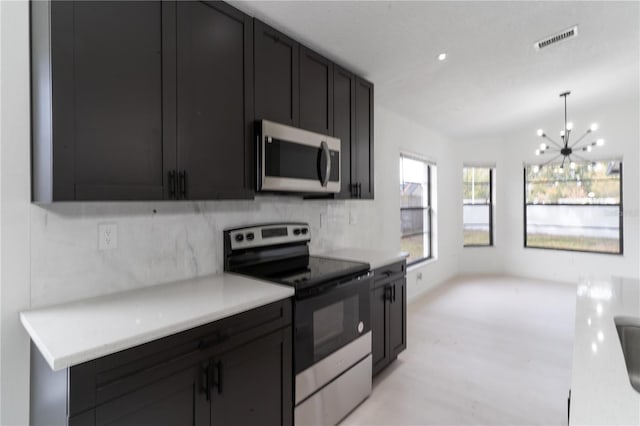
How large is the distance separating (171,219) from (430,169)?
179 inches

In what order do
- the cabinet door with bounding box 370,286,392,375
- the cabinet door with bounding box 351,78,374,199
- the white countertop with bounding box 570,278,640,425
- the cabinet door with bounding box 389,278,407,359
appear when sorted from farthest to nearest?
the cabinet door with bounding box 351,78,374,199 → the cabinet door with bounding box 389,278,407,359 → the cabinet door with bounding box 370,286,392,375 → the white countertop with bounding box 570,278,640,425

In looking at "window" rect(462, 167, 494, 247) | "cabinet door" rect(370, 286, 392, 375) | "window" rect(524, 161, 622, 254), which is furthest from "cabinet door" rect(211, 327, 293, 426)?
"window" rect(524, 161, 622, 254)

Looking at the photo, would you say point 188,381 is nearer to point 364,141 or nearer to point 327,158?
point 327,158

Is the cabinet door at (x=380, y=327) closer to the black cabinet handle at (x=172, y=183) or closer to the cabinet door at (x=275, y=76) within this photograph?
the cabinet door at (x=275, y=76)

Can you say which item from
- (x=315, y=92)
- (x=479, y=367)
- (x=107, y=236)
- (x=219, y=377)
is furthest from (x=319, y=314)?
(x=479, y=367)

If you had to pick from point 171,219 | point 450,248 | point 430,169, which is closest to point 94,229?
point 171,219

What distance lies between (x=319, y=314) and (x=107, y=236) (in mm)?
1210

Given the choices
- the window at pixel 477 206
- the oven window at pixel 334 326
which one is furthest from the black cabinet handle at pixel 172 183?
the window at pixel 477 206

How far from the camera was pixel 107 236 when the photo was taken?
1.64 meters

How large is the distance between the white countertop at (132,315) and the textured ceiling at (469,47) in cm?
162

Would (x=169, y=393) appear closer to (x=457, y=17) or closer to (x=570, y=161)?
(x=457, y=17)

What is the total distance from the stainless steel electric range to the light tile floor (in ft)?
0.84

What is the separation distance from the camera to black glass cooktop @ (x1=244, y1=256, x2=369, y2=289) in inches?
75.2

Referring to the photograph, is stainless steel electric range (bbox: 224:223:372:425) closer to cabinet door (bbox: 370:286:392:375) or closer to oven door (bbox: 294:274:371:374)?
oven door (bbox: 294:274:371:374)
